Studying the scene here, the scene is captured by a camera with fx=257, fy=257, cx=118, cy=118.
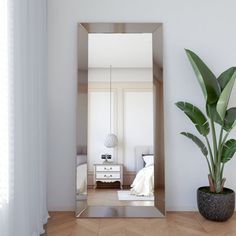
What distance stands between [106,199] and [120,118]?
2.75 ft

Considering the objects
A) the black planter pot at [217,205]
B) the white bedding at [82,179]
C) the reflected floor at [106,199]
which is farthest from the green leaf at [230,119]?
the white bedding at [82,179]

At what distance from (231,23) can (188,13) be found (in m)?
0.43

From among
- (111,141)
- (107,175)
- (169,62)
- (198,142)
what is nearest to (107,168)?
(107,175)

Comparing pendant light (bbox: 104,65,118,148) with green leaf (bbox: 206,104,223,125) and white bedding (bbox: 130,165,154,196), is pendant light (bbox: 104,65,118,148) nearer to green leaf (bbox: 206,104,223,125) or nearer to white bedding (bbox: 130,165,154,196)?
white bedding (bbox: 130,165,154,196)

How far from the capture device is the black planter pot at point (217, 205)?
6.97 feet

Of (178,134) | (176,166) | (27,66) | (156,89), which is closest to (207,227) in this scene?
(176,166)

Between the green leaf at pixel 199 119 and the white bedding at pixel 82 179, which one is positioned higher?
the green leaf at pixel 199 119

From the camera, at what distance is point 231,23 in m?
2.51

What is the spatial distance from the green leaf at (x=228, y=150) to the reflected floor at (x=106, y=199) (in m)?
0.84

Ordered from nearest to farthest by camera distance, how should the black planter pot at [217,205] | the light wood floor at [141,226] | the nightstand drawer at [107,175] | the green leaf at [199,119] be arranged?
the light wood floor at [141,226] → the black planter pot at [217,205] → the green leaf at [199,119] → the nightstand drawer at [107,175]

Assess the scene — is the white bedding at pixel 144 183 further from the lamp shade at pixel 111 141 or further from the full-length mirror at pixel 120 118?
the lamp shade at pixel 111 141

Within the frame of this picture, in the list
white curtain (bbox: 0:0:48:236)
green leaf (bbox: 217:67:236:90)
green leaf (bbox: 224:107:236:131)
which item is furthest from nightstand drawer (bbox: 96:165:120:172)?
green leaf (bbox: 217:67:236:90)

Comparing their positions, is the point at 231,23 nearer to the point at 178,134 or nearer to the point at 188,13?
the point at 188,13

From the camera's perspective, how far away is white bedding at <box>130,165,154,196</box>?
2582mm
